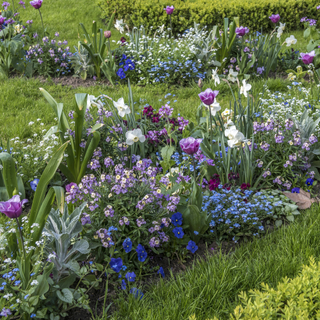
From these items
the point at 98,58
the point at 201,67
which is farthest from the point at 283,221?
the point at 98,58

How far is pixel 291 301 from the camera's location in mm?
1669

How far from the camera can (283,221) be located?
9.50 ft

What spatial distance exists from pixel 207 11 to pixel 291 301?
739 centimetres

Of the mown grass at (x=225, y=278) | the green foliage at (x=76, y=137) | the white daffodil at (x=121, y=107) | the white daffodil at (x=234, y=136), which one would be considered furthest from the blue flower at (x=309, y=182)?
the green foliage at (x=76, y=137)

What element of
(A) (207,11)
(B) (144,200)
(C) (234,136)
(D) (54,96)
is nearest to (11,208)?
(B) (144,200)

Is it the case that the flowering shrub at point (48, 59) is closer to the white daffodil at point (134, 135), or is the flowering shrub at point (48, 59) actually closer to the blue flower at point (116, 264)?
the white daffodil at point (134, 135)

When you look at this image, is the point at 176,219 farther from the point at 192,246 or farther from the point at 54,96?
the point at 54,96

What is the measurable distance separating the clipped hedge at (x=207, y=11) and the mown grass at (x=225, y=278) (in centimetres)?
622

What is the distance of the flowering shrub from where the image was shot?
5.53 meters

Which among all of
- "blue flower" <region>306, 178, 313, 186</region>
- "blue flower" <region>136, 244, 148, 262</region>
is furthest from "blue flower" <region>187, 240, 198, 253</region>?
"blue flower" <region>306, 178, 313, 186</region>

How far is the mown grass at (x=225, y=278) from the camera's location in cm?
195

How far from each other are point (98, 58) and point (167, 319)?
4.25 m

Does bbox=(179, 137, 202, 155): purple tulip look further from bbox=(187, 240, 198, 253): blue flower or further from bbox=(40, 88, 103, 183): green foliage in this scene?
bbox=(40, 88, 103, 183): green foliage

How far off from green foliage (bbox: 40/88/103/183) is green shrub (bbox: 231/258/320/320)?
5.34 feet
